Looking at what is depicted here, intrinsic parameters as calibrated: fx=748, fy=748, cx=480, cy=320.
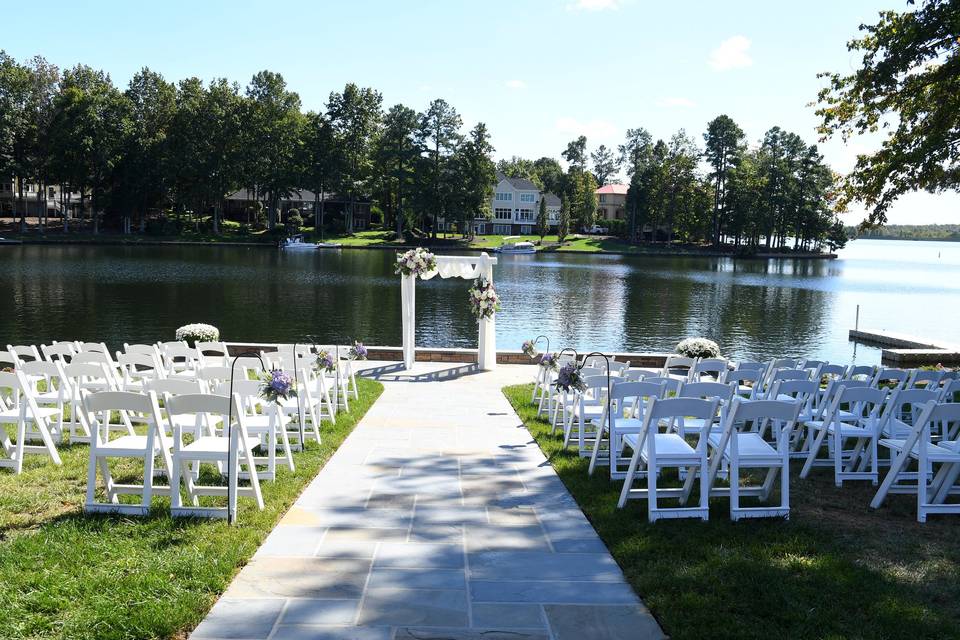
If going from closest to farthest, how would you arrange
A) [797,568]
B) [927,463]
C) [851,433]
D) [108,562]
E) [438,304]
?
[108,562]
[797,568]
[927,463]
[851,433]
[438,304]

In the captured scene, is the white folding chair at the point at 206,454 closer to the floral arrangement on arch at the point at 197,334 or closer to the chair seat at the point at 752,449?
the chair seat at the point at 752,449

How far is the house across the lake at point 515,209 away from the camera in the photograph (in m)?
99.1

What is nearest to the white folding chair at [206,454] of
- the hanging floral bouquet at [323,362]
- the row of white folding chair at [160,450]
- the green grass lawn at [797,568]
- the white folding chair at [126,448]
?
the row of white folding chair at [160,450]

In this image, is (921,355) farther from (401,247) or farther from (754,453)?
(401,247)

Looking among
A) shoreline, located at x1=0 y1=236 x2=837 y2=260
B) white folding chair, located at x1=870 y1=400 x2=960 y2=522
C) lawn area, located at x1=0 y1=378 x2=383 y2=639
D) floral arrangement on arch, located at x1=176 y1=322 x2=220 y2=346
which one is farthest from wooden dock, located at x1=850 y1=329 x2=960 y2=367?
shoreline, located at x1=0 y1=236 x2=837 y2=260

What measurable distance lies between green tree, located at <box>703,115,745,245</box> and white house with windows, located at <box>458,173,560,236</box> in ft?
68.2

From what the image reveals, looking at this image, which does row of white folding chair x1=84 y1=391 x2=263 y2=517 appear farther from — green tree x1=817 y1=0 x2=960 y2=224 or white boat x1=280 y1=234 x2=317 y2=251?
white boat x1=280 y1=234 x2=317 y2=251

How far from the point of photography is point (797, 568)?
4.72 metres

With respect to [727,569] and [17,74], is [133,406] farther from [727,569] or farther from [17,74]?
[17,74]

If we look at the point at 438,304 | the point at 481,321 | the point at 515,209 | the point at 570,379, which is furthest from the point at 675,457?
the point at 515,209

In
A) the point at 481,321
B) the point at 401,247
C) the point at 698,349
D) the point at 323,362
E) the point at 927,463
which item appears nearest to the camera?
the point at 927,463

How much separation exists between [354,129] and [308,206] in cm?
1700

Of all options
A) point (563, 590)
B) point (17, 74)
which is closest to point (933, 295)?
point (563, 590)

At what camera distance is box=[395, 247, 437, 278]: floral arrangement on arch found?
14539mm
